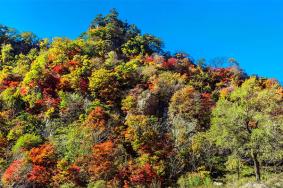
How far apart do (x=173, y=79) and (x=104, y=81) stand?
43.6ft

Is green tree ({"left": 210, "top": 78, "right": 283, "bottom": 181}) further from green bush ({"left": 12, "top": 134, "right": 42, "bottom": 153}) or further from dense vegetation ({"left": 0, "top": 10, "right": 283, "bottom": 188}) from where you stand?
green bush ({"left": 12, "top": 134, "right": 42, "bottom": 153})

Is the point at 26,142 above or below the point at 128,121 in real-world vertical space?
below

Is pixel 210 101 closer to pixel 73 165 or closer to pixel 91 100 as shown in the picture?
pixel 91 100

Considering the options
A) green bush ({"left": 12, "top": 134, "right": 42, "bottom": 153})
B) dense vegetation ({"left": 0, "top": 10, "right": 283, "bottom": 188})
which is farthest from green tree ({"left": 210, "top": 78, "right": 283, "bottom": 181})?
green bush ({"left": 12, "top": 134, "right": 42, "bottom": 153})

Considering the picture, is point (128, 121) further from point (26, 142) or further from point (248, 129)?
point (248, 129)

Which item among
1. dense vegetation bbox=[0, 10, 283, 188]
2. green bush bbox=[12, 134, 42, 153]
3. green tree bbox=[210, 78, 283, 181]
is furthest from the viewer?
green bush bbox=[12, 134, 42, 153]

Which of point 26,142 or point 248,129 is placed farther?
point 26,142

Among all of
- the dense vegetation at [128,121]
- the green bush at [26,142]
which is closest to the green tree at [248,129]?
the dense vegetation at [128,121]

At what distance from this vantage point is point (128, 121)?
6425 cm

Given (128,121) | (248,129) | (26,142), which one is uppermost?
(128,121)

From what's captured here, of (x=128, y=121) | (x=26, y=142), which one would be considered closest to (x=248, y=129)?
(x=128, y=121)

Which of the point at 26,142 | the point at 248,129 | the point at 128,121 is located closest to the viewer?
the point at 248,129

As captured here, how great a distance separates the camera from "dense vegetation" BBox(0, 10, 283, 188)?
46438 millimetres

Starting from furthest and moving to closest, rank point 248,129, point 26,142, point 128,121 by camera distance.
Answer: point 128,121 < point 26,142 < point 248,129
